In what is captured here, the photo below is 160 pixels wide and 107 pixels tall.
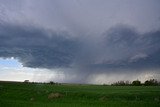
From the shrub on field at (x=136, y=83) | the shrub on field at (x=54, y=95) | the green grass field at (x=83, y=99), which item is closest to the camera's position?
the green grass field at (x=83, y=99)

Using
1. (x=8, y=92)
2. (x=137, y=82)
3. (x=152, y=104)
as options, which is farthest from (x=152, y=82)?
(x=152, y=104)

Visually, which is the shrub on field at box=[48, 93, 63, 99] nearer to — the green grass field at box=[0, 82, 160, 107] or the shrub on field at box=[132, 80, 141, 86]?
the green grass field at box=[0, 82, 160, 107]

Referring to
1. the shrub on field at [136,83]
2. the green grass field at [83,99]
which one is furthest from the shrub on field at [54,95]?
the shrub on field at [136,83]

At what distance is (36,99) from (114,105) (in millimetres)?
19528

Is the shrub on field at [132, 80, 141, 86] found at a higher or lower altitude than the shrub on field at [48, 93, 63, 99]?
higher

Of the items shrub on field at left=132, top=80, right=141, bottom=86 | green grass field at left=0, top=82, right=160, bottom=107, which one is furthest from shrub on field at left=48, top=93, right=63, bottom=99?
shrub on field at left=132, top=80, right=141, bottom=86

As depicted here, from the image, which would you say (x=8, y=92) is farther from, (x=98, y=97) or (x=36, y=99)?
(x=98, y=97)

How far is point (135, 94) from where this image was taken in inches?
2544

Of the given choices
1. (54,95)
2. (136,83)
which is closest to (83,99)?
(54,95)

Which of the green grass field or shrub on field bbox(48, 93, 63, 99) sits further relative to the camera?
shrub on field bbox(48, 93, 63, 99)

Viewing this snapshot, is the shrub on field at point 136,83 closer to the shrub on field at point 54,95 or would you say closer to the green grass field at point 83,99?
the green grass field at point 83,99

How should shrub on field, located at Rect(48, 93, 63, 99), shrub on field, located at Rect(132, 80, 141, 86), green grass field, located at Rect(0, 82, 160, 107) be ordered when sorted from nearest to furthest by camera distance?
green grass field, located at Rect(0, 82, 160, 107) < shrub on field, located at Rect(48, 93, 63, 99) < shrub on field, located at Rect(132, 80, 141, 86)

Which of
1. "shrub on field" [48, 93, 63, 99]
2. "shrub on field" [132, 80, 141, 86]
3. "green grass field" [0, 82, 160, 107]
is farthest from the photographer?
"shrub on field" [132, 80, 141, 86]

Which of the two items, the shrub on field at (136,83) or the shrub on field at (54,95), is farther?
the shrub on field at (136,83)
